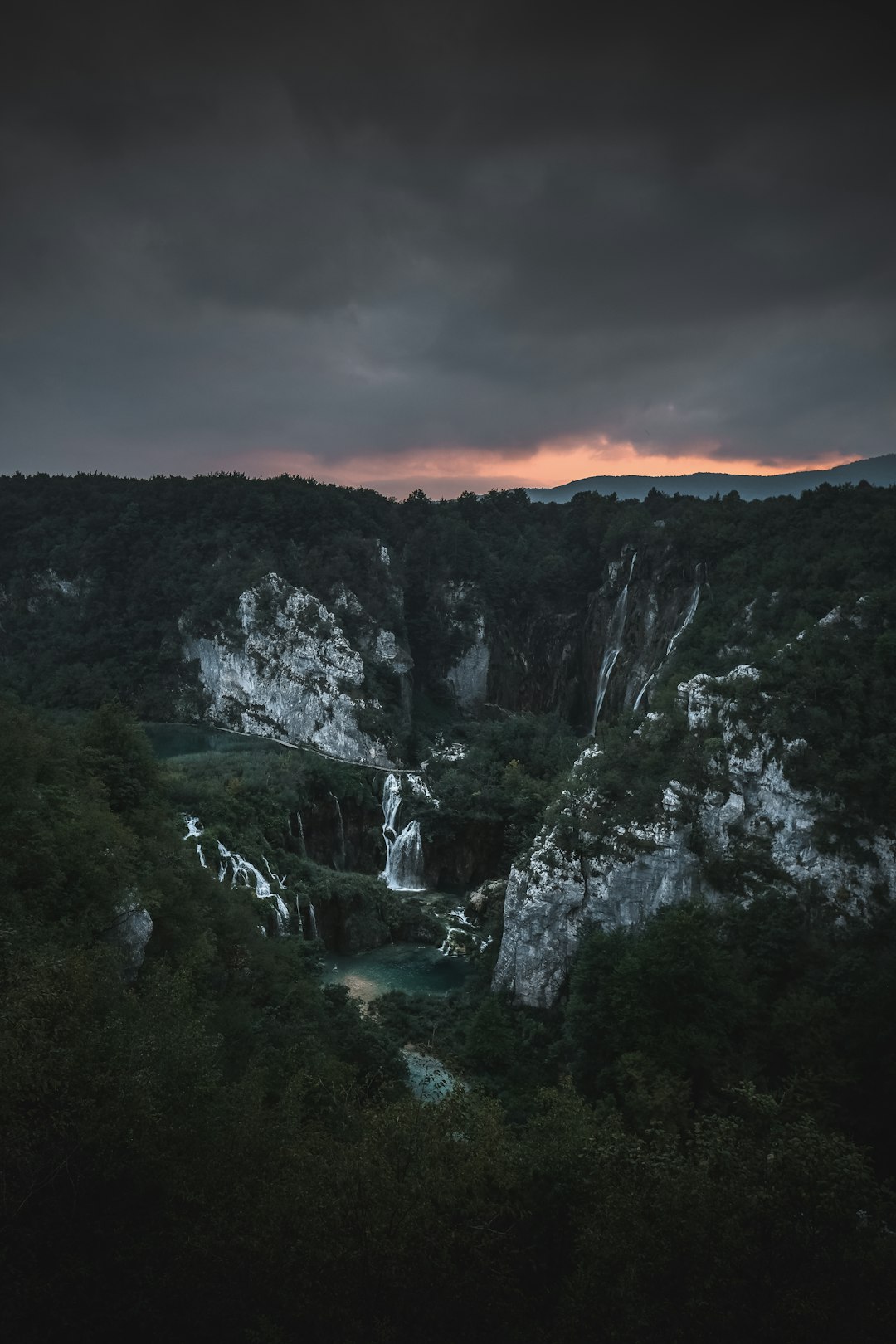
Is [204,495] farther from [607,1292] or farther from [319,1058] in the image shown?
[607,1292]

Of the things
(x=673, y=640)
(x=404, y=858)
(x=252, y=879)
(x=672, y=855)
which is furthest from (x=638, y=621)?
(x=252, y=879)

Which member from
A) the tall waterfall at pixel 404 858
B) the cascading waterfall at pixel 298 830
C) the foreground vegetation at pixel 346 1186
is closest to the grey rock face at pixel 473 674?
the tall waterfall at pixel 404 858

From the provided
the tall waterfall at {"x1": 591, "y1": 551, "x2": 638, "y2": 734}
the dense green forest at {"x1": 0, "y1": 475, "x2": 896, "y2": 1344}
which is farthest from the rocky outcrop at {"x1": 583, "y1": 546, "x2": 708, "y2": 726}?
the dense green forest at {"x1": 0, "y1": 475, "x2": 896, "y2": 1344}

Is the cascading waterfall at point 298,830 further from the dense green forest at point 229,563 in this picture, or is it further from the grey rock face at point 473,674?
the grey rock face at point 473,674

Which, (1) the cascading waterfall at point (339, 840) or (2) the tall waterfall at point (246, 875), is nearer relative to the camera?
(2) the tall waterfall at point (246, 875)

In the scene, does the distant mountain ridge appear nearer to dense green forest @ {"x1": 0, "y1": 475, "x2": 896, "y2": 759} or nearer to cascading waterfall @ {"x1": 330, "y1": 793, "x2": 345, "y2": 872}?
dense green forest @ {"x1": 0, "y1": 475, "x2": 896, "y2": 759}

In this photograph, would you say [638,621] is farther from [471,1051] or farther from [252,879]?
[471,1051]

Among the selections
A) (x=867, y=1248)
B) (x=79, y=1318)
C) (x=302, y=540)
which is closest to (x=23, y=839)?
(x=79, y=1318)
